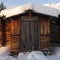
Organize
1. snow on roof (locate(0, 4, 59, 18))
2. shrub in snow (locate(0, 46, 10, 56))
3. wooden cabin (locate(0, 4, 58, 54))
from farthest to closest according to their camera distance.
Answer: wooden cabin (locate(0, 4, 58, 54)) < snow on roof (locate(0, 4, 59, 18)) < shrub in snow (locate(0, 46, 10, 56))

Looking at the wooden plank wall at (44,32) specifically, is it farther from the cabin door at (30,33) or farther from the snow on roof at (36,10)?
the snow on roof at (36,10)

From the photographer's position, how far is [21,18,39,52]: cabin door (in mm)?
13547

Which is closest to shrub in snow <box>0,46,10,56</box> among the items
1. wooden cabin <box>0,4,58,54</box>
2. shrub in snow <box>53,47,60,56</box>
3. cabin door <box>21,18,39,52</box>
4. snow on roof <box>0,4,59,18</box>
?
wooden cabin <box>0,4,58,54</box>

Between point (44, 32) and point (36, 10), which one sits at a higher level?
point (36, 10)

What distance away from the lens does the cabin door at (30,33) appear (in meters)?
13.5

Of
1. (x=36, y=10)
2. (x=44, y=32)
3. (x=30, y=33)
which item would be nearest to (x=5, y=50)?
(x=30, y=33)

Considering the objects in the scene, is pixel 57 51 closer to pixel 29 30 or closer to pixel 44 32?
pixel 44 32

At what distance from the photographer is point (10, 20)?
13836mm

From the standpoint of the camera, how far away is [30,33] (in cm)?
1359

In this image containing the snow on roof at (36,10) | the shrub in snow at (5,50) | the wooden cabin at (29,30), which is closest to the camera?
the shrub in snow at (5,50)

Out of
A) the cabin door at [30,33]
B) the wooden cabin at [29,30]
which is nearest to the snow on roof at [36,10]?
the wooden cabin at [29,30]

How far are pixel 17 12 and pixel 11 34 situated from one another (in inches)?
57.6

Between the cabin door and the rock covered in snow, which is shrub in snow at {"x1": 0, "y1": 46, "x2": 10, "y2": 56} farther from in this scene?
the rock covered in snow

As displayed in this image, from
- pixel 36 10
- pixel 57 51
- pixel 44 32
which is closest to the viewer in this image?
pixel 57 51
